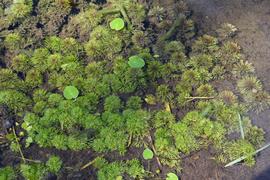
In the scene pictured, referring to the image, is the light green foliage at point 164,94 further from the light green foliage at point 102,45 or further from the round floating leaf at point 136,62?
the light green foliage at point 102,45

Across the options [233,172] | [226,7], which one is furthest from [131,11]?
[233,172]

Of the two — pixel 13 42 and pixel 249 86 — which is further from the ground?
pixel 13 42

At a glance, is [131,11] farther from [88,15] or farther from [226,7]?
[226,7]

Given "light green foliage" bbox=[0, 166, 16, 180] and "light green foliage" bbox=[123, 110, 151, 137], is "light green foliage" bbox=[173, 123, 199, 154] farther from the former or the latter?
"light green foliage" bbox=[0, 166, 16, 180]

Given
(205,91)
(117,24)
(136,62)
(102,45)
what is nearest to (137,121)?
(136,62)

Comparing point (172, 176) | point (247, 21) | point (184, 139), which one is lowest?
point (172, 176)

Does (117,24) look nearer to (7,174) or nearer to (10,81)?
(10,81)

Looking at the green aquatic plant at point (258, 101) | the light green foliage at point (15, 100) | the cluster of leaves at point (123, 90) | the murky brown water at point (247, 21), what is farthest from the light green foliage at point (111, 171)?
the murky brown water at point (247, 21)
